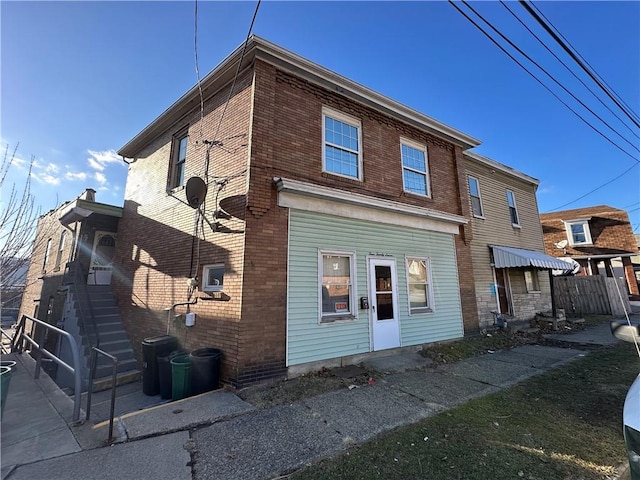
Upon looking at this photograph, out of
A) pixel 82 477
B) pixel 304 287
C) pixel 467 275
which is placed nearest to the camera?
pixel 82 477

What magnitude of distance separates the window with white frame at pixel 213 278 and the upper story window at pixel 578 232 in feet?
90.5

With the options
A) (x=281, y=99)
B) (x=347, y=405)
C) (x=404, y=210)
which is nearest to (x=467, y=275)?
(x=404, y=210)

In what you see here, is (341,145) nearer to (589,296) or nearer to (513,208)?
(513,208)

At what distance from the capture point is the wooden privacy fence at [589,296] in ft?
53.8

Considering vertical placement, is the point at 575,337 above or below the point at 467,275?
below

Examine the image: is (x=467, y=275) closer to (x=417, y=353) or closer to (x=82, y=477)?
(x=417, y=353)

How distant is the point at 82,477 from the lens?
3215 millimetres

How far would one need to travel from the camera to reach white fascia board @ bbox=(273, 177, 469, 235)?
22.8ft

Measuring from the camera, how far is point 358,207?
26.7 feet

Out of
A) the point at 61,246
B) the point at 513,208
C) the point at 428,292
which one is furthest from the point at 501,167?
the point at 61,246

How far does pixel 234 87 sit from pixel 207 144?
1667 mm

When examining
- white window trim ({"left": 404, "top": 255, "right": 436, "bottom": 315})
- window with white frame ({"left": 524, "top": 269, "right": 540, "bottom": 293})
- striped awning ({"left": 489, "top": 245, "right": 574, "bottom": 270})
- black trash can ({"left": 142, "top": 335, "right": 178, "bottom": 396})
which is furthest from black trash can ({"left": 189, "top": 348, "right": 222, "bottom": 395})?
window with white frame ({"left": 524, "top": 269, "right": 540, "bottom": 293})

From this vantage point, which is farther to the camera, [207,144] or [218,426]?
[207,144]

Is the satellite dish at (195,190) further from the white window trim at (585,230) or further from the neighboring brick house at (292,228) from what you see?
the white window trim at (585,230)
